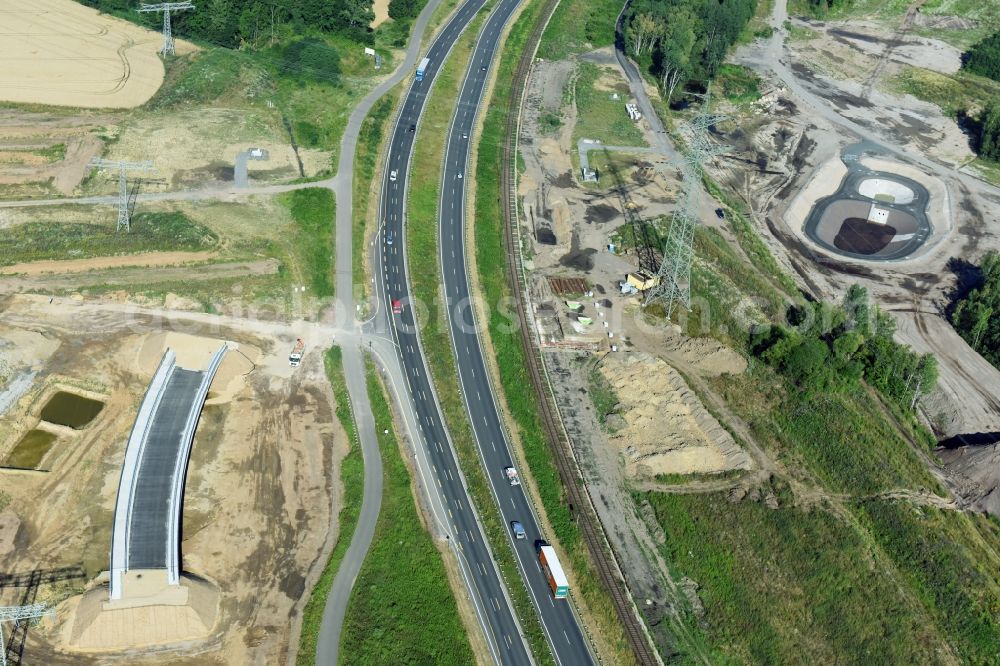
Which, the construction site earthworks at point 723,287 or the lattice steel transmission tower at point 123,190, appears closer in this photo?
the construction site earthworks at point 723,287

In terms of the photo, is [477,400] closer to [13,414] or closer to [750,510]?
[750,510]

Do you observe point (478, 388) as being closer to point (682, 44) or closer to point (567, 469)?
point (567, 469)

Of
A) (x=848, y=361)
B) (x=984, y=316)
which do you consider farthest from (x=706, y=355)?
(x=984, y=316)

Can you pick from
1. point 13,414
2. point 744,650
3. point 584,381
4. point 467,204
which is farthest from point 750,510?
point 13,414

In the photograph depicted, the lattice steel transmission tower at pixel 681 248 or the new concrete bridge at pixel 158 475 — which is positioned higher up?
the lattice steel transmission tower at pixel 681 248

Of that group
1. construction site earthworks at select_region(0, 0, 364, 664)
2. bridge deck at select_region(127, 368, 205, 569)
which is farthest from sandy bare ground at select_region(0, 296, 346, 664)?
bridge deck at select_region(127, 368, 205, 569)

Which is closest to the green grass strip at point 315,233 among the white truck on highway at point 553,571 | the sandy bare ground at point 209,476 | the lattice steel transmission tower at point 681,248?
the sandy bare ground at point 209,476

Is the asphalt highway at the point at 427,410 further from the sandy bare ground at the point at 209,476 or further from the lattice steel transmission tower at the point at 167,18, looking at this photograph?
the lattice steel transmission tower at the point at 167,18

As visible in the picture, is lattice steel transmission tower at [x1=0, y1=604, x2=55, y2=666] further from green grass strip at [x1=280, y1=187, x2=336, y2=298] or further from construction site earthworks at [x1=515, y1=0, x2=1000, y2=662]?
construction site earthworks at [x1=515, y1=0, x2=1000, y2=662]
